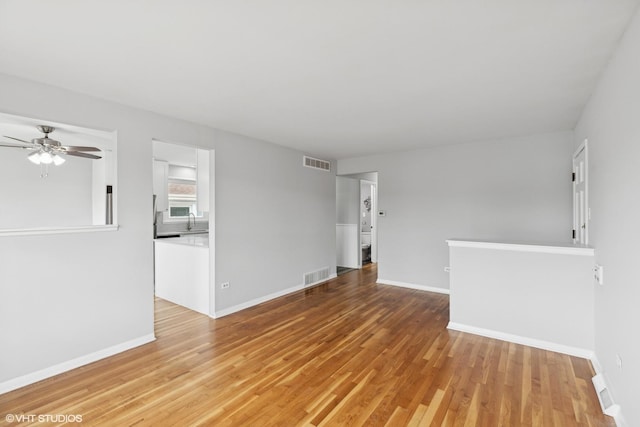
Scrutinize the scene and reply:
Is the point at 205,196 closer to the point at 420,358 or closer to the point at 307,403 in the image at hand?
the point at 307,403

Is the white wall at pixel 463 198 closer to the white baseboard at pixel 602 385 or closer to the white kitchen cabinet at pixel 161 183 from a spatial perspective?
the white baseboard at pixel 602 385

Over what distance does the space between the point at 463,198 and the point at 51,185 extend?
20.7 feet

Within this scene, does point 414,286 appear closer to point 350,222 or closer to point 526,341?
point 526,341

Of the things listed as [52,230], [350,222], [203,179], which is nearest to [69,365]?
[52,230]

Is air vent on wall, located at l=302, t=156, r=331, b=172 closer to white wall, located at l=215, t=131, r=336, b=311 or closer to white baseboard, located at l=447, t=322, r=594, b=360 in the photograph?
white wall, located at l=215, t=131, r=336, b=311

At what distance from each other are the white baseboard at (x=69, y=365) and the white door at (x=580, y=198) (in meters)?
Result: 4.77

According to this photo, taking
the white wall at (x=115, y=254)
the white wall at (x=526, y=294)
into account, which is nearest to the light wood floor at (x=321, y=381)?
the white wall at (x=526, y=294)

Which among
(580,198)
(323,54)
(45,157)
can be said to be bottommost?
(580,198)

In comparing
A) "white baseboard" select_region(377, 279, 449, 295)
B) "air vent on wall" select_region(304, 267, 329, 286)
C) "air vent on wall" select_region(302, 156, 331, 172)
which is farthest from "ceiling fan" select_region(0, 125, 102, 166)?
"white baseboard" select_region(377, 279, 449, 295)

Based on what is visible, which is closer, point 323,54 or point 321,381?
point 323,54

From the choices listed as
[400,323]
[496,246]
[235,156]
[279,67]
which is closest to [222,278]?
[235,156]

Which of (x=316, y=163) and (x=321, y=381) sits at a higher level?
(x=316, y=163)

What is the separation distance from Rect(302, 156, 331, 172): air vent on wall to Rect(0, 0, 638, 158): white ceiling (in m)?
2.04

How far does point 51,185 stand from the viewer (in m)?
4.19
